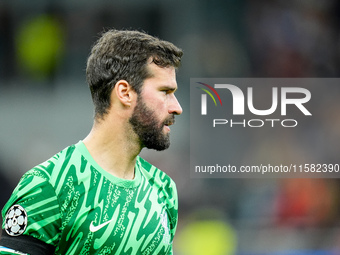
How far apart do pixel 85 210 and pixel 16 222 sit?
27 centimetres

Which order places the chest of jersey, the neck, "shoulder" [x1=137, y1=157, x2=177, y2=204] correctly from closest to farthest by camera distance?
the chest of jersey
the neck
"shoulder" [x1=137, y1=157, x2=177, y2=204]

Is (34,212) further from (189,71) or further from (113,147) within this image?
(189,71)

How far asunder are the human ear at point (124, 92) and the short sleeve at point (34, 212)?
503 mm

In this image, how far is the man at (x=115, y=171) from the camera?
224 centimetres

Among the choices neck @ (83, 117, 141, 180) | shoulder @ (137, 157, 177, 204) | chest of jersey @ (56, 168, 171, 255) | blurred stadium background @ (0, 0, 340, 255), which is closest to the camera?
chest of jersey @ (56, 168, 171, 255)

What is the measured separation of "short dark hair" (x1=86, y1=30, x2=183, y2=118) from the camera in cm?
252

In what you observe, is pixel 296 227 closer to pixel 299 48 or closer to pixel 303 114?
pixel 303 114

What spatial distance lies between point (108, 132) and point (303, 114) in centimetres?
Result: 362
